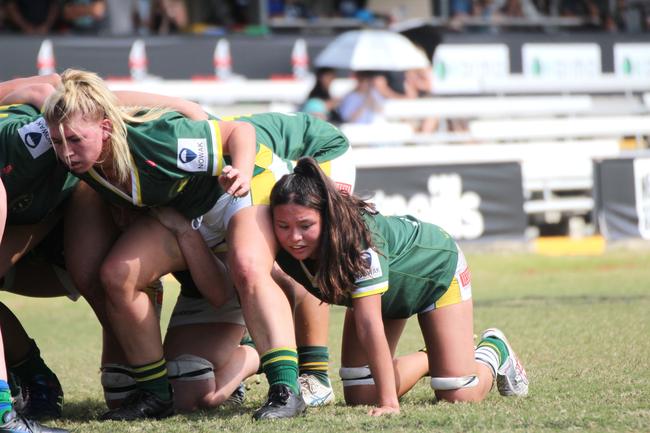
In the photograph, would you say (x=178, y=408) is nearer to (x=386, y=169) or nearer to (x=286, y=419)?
(x=286, y=419)

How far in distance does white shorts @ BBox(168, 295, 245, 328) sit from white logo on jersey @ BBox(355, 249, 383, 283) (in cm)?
89

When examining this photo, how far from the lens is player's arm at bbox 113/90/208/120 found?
4.99 metres

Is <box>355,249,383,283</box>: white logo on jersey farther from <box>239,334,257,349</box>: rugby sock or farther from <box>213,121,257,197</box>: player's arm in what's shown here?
<box>239,334,257,349</box>: rugby sock

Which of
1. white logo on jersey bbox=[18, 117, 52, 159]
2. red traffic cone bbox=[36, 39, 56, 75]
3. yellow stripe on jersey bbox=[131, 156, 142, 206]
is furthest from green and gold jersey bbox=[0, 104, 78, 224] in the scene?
red traffic cone bbox=[36, 39, 56, 75]

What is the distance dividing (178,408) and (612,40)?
12541 mm

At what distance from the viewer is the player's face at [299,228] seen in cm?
452

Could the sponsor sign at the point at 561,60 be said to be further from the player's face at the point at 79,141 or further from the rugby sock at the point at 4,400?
the rugby sock at the point at 4,400

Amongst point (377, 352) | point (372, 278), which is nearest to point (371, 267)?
point (372, 278)

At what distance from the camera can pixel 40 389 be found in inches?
200

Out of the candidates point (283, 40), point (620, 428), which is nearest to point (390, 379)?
point (620, 428)

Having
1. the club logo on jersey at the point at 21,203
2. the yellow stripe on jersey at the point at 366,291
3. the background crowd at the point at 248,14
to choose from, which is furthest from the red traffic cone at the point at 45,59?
the yellow stripe on jersey at the point at 366,291

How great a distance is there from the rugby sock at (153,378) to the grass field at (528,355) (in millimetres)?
135

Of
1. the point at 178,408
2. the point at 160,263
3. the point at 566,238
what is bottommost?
the point at 566,238

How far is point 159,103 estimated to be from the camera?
5.02 m
